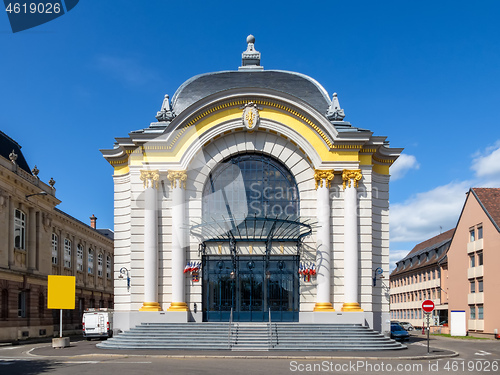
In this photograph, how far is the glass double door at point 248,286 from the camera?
112 feet

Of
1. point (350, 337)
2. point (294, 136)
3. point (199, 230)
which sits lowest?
point (350, 337)

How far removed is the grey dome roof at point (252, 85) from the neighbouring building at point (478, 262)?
2322cm

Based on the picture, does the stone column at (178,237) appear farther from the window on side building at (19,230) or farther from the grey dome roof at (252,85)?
the window on side building at (19,230)

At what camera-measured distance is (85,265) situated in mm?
64438

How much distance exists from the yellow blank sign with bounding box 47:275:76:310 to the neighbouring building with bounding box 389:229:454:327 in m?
40.6

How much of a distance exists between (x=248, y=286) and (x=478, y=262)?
29.9 meters

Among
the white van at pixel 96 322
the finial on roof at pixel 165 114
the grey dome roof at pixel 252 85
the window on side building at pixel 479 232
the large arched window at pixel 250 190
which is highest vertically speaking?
the grey dome roof at pixel 252 85

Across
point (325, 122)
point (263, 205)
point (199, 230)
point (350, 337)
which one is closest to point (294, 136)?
point (325, 122)

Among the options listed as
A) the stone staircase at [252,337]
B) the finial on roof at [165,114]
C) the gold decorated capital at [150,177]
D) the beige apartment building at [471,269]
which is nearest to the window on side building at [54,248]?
the finial on roof at [165,114]

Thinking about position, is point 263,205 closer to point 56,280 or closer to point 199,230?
point 199,230

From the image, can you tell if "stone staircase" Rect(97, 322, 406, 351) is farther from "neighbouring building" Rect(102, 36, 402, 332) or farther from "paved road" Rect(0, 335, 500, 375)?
"neighbouring building" Rect(102, 36, 402, 332)

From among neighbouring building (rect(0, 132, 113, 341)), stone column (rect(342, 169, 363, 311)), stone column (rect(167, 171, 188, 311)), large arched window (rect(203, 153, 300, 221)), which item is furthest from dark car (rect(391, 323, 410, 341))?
neighbouring building (rect(0, 132, 113, 341))

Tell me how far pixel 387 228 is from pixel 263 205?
23.1 ft

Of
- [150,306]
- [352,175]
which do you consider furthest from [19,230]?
[352,175]
